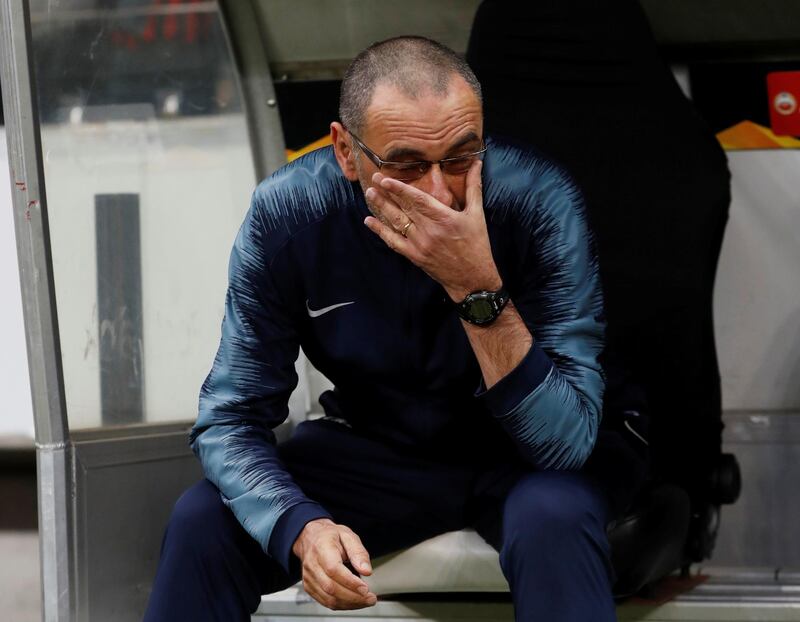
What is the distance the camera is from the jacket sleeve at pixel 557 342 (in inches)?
52.4

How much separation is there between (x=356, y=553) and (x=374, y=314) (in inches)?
13.6

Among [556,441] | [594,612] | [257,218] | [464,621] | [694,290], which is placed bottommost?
[464,621]

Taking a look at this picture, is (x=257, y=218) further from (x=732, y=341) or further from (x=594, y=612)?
(x=732, y=341)

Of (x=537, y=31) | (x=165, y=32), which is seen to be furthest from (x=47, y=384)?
(x=537, y=31)

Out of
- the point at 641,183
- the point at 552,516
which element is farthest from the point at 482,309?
the point at 641,183

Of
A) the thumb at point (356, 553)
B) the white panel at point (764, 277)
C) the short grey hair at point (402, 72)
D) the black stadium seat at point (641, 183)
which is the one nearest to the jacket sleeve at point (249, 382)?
the thumb at point (356, 553)

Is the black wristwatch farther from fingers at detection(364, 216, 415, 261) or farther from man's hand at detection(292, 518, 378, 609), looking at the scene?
man's hand at detection(292, 518, 378, 609)

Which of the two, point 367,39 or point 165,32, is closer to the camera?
point 165,32

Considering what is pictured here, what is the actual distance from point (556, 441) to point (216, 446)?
0.42m

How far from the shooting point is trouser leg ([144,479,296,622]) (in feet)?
4.42

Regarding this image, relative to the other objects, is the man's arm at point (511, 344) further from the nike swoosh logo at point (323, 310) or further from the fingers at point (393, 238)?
the nike swoosh logo at point (323, 310)

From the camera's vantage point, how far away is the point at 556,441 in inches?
53.4

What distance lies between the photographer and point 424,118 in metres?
1.33

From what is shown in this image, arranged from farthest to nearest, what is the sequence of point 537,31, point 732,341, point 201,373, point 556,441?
point 732,341 → point 201,373 → point 537,31 → point 556,441
